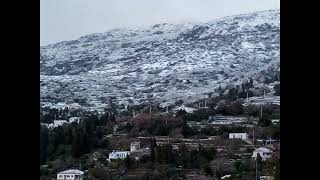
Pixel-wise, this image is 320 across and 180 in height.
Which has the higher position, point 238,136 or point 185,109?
point 185,109

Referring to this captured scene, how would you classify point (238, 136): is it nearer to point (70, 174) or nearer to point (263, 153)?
point (263, 153)

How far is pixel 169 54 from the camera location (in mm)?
1671

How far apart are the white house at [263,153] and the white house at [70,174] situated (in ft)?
2.11

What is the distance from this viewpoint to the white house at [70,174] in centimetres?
147

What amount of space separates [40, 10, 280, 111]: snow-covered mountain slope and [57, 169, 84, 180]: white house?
28 cm

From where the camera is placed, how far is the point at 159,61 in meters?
1.66

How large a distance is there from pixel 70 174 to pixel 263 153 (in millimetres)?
715

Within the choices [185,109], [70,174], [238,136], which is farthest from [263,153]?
[70,174]

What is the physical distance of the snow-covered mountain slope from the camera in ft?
5.32

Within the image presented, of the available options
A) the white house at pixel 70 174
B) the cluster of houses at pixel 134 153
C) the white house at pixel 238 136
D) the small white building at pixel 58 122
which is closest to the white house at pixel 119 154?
the cluster of houses at pixel 134 153

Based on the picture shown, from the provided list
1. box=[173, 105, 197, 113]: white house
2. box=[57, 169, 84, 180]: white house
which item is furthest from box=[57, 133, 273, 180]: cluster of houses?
box=[173, 105, 197, 113]: white house
